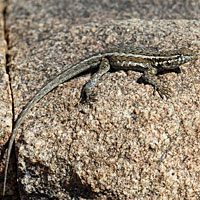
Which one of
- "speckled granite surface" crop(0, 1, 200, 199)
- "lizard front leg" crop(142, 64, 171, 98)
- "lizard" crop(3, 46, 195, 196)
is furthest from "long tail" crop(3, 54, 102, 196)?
"lizard front leg" crop(142, 64, 171, 98)

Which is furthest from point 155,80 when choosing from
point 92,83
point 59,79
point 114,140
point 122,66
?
point 59,79

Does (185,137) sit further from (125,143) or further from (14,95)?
(14,95)

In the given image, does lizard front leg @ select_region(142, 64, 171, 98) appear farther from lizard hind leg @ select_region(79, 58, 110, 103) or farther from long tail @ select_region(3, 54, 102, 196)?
long tail @ select_region(3, 54, 102, 196)

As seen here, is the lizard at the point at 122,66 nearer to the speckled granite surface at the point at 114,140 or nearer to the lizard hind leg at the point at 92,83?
the lizard hind leg at the point at 92,83

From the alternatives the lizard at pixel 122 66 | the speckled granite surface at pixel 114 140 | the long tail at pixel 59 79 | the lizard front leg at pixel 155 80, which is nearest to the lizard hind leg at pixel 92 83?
the lizard at pixel 122 66

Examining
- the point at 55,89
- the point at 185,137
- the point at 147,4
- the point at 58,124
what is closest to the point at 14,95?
the point at 55,89

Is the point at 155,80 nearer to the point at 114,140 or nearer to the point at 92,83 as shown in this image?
the point at 92,83

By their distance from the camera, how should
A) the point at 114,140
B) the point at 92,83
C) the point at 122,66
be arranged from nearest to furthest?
the point at 114,140 → the point at 92,83 → the point at 122,66
